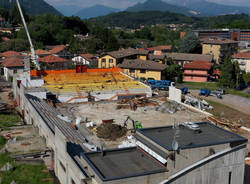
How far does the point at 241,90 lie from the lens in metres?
51.5

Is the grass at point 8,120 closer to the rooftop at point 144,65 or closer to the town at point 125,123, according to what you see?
the town at point 125,123

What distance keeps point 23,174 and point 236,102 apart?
32048 mm

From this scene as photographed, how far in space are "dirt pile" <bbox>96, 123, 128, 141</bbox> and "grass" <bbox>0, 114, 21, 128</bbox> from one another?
9.26 metres

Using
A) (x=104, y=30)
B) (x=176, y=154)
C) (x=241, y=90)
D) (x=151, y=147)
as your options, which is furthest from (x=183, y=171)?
(x=104, y=30)

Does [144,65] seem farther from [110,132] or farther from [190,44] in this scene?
[190,44]

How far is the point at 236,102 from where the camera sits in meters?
43.3

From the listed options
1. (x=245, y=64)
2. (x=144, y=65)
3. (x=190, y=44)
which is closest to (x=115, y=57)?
(x=144, y=65)

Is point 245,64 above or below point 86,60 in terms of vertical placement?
below

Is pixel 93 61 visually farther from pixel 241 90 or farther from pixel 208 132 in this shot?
pixel 208 132

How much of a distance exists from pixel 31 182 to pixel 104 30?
86.4 m

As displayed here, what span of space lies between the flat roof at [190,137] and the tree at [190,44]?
6801 cm

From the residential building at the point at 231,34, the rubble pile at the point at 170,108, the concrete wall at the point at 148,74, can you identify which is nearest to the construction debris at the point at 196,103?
the rubble pile at the point at 170,108

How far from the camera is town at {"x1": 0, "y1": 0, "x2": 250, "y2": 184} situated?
50.7 ft

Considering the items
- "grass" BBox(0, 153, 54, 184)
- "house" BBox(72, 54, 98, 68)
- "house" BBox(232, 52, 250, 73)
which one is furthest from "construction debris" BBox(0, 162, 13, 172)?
"house" BBox(232, 52, 250, 73)
